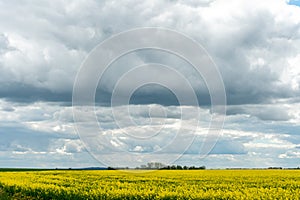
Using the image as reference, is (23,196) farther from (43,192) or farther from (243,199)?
(243,199)

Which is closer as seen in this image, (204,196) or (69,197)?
(204,196)

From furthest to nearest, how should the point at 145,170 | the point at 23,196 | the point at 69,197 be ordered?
the point at 145,170 → the point at 23,196 → the point at 69,197

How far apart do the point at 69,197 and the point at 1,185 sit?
19077 mm

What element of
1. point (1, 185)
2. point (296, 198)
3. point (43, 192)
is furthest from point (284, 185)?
point (1, 185)

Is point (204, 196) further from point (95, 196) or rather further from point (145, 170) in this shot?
point (145, 170)

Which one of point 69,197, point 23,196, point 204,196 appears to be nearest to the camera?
point 204,196

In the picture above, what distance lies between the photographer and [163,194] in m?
21.6

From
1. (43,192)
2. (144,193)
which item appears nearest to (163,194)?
(144,193)

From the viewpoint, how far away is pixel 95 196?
2444cm

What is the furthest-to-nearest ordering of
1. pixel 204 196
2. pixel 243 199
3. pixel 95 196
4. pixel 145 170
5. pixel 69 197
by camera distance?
pixel 145 170, pixel 69 197, pixel 95 196, pixel 204 196, pixel 243 199

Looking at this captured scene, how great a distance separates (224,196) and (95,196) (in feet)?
24.9

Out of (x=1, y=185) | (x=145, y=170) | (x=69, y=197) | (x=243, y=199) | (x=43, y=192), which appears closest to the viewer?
(x=243, y=199)

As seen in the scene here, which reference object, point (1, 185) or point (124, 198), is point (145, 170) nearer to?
point (1, 185)

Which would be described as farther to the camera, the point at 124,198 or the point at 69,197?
the point at 69,197
